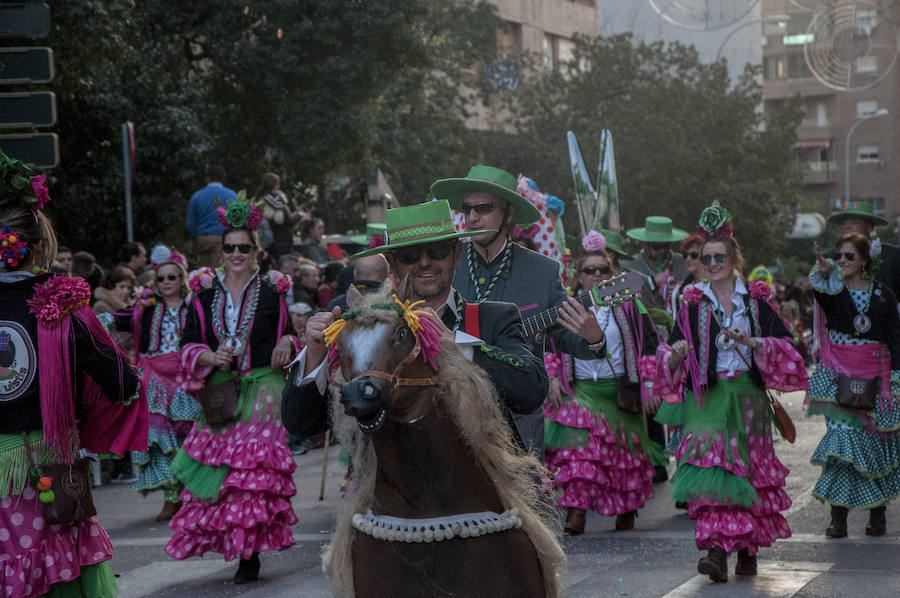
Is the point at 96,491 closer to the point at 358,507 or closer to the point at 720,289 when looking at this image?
the point at 720,289

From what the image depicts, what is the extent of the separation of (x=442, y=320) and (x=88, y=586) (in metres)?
2.05

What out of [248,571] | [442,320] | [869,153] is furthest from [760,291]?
[869,153]

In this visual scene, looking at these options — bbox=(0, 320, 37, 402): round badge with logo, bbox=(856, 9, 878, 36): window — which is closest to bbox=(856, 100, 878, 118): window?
bbox=(856, 9, 878, 36): window

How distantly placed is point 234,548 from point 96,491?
5.46 meters

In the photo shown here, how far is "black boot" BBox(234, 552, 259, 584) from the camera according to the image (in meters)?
8.07

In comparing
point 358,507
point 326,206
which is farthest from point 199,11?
point 358,507

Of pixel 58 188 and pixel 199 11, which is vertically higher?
pixel 199 11

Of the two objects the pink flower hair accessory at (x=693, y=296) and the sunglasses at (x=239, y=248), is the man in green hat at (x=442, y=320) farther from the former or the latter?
the sunglasses at (x=239, y=248)

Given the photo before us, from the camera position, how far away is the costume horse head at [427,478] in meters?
3.95

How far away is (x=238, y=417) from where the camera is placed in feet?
26.8

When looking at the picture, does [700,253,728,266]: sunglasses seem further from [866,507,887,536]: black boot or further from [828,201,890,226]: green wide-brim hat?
[866,507,887,536]: black boot

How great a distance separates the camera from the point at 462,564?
409 centimetres

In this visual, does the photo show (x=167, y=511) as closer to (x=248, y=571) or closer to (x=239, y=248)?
(x=248, y=571)

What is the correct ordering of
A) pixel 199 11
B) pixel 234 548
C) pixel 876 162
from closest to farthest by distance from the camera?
pixel 234 548, pixel 199 11, pixel 876 162
